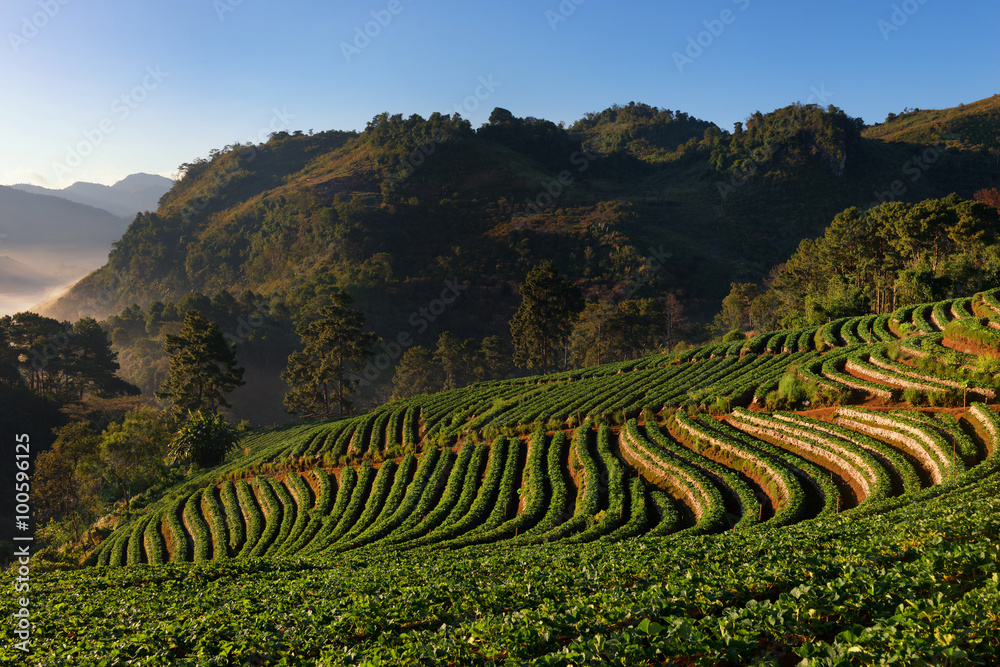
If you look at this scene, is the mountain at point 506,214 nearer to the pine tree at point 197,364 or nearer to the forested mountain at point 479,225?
the forested mountain at point 479,225

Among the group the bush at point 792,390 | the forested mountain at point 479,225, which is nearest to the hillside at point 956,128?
the forested mountain at point 479,225

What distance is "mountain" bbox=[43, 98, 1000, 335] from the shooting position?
124 m

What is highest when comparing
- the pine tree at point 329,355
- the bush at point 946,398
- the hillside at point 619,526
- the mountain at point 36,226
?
the mountain at point 36,226

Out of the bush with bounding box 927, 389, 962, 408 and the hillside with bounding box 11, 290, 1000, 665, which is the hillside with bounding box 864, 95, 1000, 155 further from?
the bush with bounding box 927, 389, 962, 408

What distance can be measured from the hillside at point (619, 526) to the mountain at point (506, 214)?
76626 mm

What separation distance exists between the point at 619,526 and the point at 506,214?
132m

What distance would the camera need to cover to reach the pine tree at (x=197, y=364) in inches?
2394

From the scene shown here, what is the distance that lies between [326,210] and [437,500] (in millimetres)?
125258

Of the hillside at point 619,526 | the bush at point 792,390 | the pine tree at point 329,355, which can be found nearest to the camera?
the hillside at point 619,526

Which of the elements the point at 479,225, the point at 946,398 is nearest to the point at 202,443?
the point at 946,398

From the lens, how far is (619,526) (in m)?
21.3

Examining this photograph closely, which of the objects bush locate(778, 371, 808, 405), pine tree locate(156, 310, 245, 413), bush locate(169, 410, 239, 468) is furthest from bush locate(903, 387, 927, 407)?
pine tree locate(156, 310, 245, 413)

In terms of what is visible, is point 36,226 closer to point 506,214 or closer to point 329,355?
point 506,214

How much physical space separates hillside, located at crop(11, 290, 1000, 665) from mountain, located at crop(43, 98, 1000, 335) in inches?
3017
